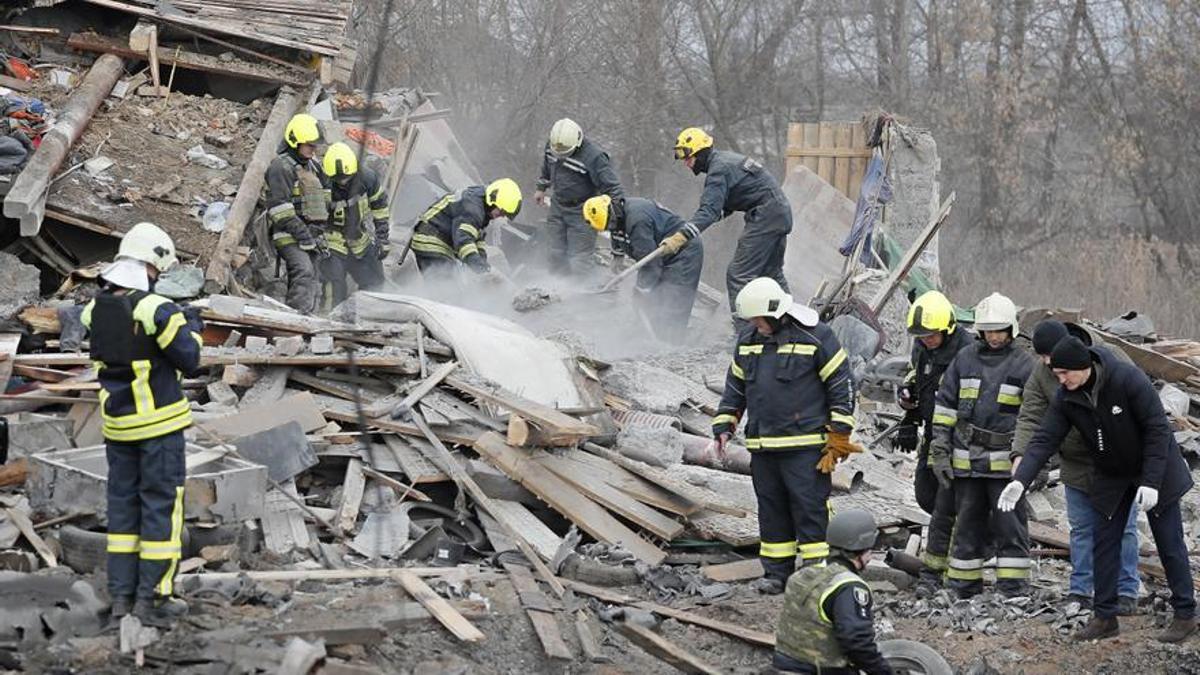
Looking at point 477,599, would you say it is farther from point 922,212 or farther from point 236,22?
point 922,212

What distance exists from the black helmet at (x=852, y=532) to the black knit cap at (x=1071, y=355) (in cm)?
146

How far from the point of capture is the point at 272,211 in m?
12.4

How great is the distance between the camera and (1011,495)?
7625 mm

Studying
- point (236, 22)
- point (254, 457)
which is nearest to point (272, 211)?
point (236, 22)

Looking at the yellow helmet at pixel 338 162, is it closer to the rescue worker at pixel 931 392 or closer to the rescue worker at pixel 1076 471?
the rescue worker at pixel 931 392

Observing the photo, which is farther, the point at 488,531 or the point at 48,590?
the point at 488,531

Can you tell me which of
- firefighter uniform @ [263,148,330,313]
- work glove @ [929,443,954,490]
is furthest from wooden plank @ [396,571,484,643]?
firefighter uniform @ [263,148,330,313]

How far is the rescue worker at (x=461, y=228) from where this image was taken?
12938 millimetres

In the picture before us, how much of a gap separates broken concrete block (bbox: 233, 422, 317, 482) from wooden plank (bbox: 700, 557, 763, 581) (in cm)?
239

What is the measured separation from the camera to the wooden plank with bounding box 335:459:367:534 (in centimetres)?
830

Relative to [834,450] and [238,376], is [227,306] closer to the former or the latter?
[238,376]

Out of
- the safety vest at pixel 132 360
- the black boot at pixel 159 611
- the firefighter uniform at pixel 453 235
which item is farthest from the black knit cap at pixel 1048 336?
the firefighter uniform at pixel 453 235

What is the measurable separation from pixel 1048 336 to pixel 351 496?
156 inches

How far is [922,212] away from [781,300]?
901cm
